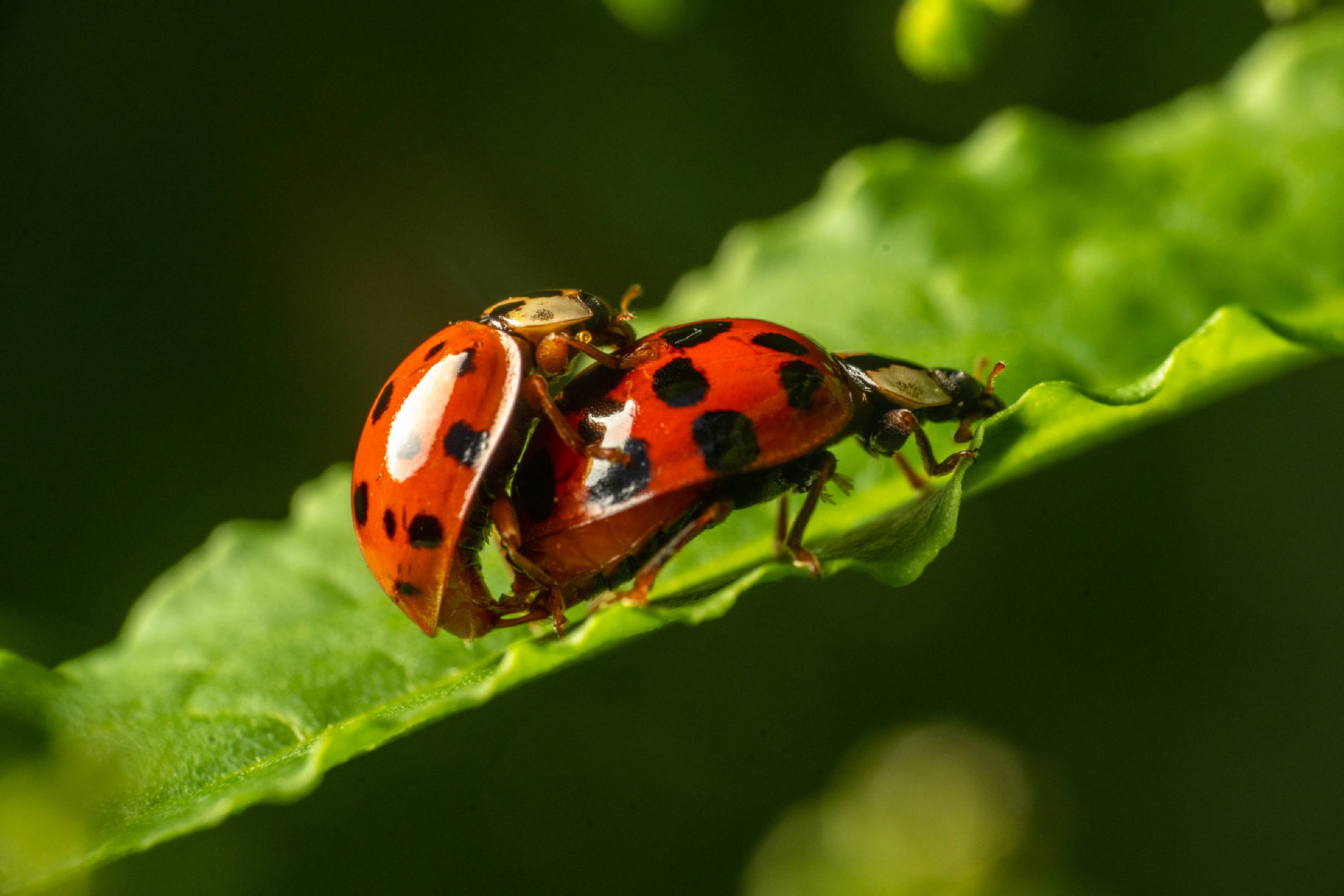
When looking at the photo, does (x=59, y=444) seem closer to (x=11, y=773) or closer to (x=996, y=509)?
(x=11, y=773)

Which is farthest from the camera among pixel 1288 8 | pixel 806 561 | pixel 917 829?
pixel 917 829

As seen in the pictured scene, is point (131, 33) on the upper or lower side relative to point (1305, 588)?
upper

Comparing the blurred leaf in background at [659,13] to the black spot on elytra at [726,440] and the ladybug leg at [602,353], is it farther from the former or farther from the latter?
the black spot on elytra at [726,440]

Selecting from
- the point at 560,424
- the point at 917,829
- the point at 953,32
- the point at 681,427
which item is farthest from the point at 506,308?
the point at 917,829

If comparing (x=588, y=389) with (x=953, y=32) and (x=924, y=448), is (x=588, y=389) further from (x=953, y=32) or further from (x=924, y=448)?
(x=953, y=32)

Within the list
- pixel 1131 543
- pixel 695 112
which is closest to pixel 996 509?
pixel 1131 543

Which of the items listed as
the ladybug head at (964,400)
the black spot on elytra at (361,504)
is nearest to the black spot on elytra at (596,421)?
the black spot on elytra at (361,504)
